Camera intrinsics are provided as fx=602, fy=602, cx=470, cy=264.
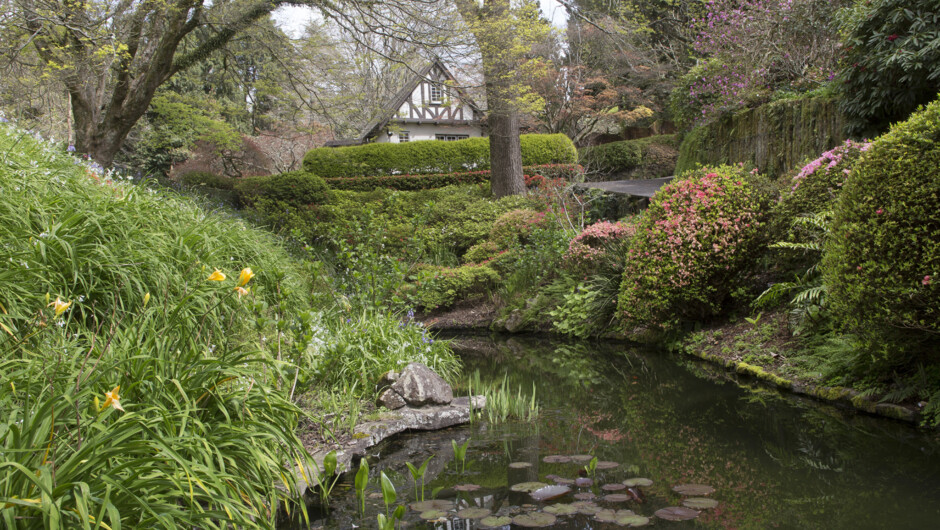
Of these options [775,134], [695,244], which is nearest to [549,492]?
[695,244]

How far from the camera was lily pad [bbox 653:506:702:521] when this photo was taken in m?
2.96

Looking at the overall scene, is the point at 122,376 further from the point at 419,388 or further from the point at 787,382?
the point at 787,382

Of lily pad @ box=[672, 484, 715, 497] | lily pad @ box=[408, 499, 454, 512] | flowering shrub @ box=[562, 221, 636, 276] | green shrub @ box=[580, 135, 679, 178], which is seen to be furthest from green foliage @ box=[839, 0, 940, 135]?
green shrub @ box=[580, 135, 679, 178]

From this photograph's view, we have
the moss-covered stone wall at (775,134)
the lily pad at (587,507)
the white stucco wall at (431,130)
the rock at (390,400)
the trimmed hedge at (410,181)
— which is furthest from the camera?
the white stucco wall at (431,130)

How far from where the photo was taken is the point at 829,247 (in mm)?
4766

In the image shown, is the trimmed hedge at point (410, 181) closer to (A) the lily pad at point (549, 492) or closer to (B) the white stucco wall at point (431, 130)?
(B) the white stucco wall at point (431, 130)

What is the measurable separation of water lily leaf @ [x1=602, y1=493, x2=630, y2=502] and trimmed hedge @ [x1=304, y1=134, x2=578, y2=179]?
17.3 metres

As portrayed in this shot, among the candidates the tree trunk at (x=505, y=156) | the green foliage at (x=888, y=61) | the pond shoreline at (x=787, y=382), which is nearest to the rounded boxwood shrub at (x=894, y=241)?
the pond shoreline at (x=787, y=382)

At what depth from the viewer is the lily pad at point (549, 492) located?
3.26m

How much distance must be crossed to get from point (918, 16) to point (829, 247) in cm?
388

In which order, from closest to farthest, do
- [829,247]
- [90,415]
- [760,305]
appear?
[90,415]
[829,247]
[760,305]

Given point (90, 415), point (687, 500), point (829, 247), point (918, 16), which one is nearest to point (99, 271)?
point (90, 415)

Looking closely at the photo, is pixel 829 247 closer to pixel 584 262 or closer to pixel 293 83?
pixel 584 262

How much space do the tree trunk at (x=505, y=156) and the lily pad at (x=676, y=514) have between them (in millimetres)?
12781
